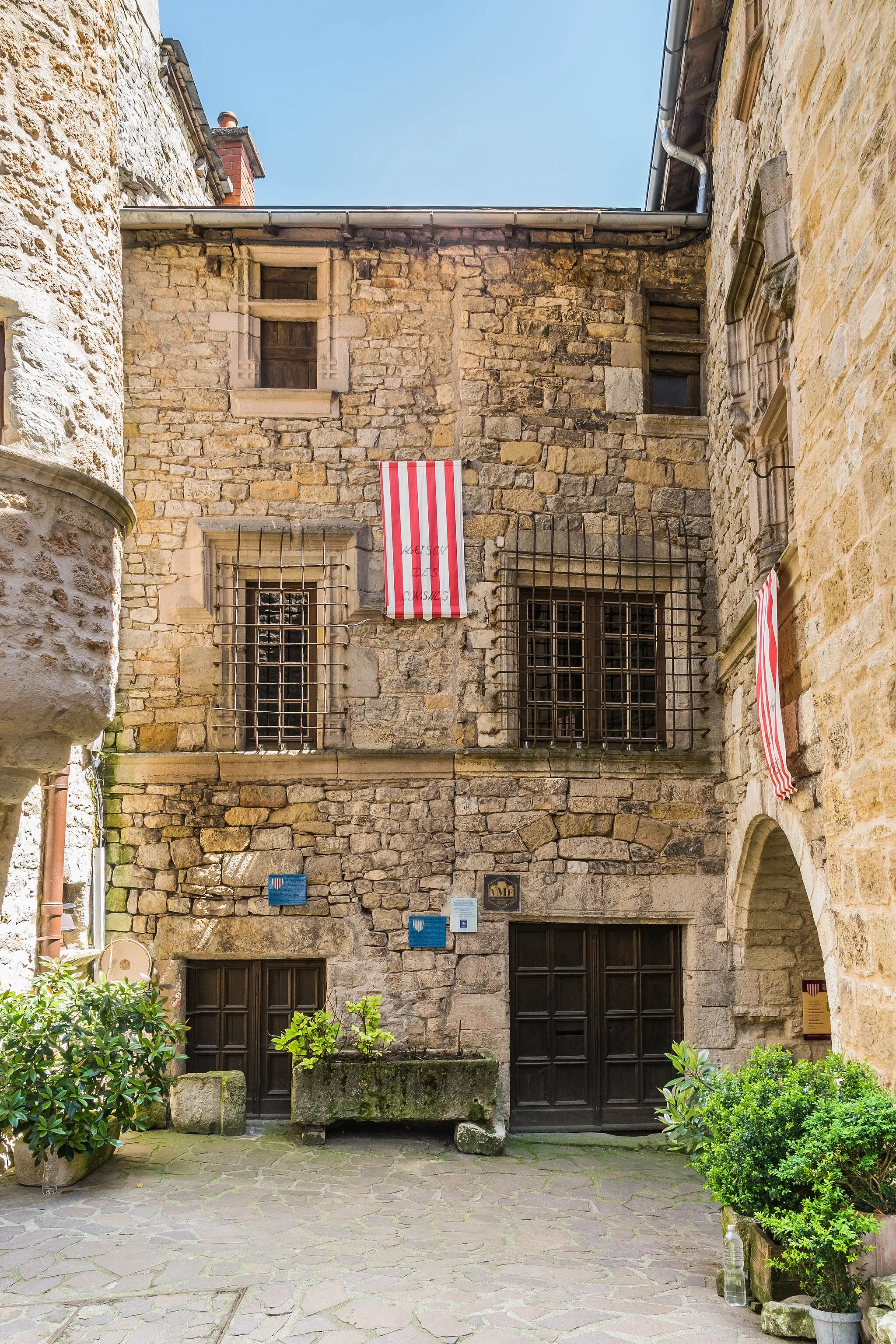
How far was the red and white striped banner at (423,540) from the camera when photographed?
25.3ft

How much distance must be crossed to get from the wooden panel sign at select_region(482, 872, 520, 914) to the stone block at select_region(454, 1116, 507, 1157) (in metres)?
1.45

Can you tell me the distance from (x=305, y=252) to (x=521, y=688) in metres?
3.72

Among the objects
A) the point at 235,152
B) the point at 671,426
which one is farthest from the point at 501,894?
the point at 235,152

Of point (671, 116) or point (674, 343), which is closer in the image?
point (671, 116)

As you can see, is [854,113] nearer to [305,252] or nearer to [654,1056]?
[305,252]

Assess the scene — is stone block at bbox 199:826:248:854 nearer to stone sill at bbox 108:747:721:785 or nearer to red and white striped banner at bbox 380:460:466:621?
stone sill at bbox 108:747:721:785

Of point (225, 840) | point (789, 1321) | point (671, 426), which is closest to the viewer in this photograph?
point (789, 1321)

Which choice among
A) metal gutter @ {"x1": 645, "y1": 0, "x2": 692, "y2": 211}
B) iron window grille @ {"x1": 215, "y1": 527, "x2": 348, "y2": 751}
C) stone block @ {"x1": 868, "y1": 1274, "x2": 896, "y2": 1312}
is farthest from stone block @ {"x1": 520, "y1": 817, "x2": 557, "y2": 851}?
metal gutter @ {"x1": 645, "y1": 0, "x2": 692, "y2": 211}

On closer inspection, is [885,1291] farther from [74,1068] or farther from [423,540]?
[423,540]

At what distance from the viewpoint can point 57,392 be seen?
13.5 ft

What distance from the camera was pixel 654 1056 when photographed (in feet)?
25.1

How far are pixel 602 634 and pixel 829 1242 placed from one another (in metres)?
5.10

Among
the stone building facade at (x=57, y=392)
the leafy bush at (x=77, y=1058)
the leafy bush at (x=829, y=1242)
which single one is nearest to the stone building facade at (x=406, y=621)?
the leafy bush at (x=77, y=1058)

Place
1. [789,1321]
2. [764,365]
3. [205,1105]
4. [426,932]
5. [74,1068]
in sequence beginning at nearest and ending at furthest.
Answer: [789,1321] → [74,1068] → [764,365] → [205,1105] → [426,932]
